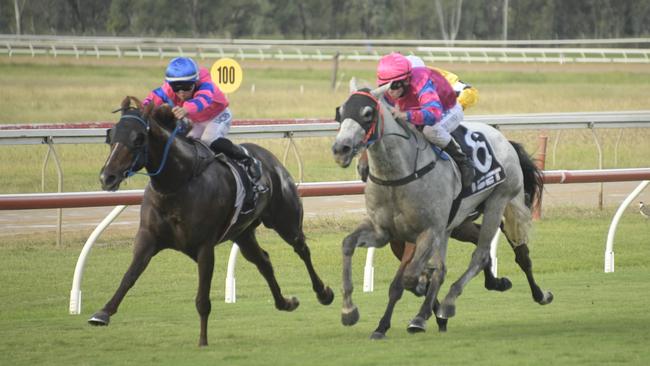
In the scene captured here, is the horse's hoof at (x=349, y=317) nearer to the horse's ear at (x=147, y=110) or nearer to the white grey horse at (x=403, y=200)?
the white grey horse at (x=403, y=200)

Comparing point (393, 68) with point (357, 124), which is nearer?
point (357, 124)

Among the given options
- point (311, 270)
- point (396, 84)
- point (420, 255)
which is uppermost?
point (396, 84)

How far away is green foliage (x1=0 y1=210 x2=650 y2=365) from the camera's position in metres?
6.99

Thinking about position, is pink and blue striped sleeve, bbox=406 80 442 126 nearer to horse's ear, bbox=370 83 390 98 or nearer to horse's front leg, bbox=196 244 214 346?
horse's ear, bbox=370 83 390 98

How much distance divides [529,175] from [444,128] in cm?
146

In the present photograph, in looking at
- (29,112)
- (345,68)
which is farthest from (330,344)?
(345,68)

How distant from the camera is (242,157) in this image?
27.2 feet

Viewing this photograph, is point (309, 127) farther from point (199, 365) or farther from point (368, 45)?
point (368, 45)

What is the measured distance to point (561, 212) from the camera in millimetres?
16125

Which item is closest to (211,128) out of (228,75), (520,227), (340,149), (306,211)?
(340,149)

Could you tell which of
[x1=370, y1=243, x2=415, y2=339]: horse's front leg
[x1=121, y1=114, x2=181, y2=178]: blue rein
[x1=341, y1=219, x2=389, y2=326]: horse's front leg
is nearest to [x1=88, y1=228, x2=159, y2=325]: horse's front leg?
[x1=121, y1=114, x2=181, y2=178]: blue rein

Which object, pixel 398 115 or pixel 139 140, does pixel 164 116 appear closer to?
pixel 139 140

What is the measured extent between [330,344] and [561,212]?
30.2 ft

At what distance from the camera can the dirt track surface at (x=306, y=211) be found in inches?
581
